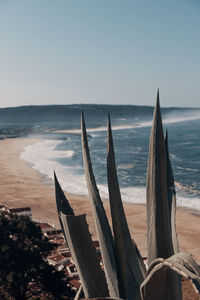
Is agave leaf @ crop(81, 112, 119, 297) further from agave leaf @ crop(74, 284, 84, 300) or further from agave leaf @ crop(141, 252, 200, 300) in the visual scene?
agave leaf @ crop(141, 252, 200, 300)

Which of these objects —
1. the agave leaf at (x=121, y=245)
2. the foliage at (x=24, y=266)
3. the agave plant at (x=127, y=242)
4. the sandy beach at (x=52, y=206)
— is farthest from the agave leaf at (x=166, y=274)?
the sandy beach at (x=52, y=206)

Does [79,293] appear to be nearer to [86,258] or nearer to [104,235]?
[86,258]

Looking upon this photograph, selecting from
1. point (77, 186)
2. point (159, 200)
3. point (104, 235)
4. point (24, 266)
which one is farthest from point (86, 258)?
point (77, 186)

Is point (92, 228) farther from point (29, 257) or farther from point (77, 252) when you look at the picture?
point (77, 252)

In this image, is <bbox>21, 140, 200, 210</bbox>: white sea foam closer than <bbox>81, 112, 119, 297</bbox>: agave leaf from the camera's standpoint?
No

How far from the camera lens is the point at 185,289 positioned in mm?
8102

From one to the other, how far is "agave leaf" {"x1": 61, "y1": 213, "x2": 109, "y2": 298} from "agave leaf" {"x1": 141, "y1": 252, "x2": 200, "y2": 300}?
0.92 m

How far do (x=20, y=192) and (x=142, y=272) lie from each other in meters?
21.2

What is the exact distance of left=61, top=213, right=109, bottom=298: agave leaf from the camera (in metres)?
3.31

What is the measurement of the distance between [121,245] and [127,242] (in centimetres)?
9

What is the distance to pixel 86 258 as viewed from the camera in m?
3.50

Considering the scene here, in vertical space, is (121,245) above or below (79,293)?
above

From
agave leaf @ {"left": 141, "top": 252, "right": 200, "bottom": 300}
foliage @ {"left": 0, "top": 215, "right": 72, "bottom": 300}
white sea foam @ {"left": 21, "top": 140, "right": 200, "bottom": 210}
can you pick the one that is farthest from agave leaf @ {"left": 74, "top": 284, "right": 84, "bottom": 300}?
white sea foam @ {"left": 21, "top": 140, "right": 200, "bottom": 210}

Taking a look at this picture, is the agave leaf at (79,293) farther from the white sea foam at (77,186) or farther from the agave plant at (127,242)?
the white sea foam at (77,186)
